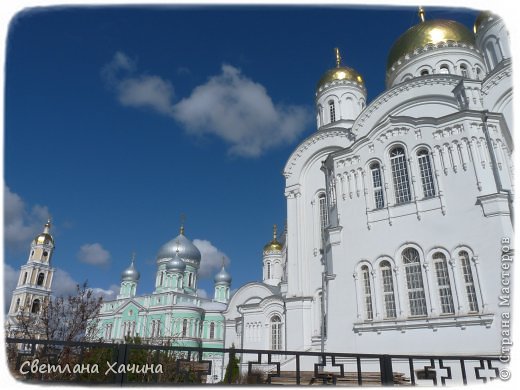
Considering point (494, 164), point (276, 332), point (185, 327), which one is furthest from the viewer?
point (185, 327)

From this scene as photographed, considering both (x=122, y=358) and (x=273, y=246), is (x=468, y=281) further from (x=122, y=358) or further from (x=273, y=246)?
(x=273, y=246)

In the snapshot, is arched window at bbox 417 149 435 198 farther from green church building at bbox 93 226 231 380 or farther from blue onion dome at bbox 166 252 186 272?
blue onion dome at bbox 166 252 186 272

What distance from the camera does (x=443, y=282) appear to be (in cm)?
1061

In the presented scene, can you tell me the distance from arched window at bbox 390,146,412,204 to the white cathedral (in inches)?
1.5

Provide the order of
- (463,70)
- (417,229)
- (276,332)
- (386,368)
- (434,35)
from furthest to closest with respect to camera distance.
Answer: (276,332) → (434,35) → (463,70) → (417,229) → (386,368)

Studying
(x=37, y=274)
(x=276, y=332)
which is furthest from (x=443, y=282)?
(x=37, y=274)

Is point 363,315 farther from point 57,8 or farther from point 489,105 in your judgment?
point 57,8

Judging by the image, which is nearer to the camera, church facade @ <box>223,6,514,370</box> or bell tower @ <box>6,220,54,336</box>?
church facade @ <box>223,6,514,370</box>

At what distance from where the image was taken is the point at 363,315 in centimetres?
1149

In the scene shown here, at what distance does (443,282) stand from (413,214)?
2181 millimetres

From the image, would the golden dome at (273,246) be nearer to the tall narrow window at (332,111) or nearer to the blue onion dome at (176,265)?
the blue onion dome at (176,265)

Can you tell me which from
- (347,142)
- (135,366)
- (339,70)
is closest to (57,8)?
(135,366)

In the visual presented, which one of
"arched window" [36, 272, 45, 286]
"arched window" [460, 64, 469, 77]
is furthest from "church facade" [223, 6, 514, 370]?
"arched window" [36, 272, 45, 286]

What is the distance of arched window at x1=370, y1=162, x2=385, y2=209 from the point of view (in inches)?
494
